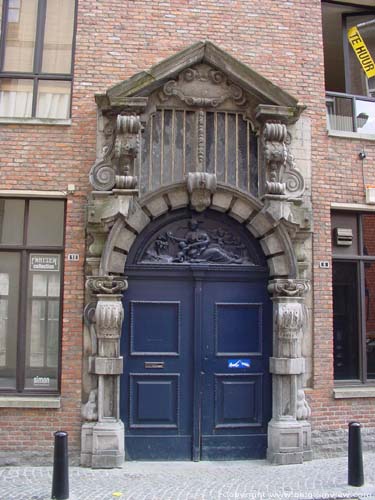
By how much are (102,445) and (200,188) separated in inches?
154

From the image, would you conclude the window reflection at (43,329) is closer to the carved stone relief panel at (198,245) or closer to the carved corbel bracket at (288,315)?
Result: the carved stone relief panel at (198,245)

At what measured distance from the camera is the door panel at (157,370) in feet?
26.8

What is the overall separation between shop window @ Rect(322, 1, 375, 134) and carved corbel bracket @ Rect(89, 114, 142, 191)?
3496mm

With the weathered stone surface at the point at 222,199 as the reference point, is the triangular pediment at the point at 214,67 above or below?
above

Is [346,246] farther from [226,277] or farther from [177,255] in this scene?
[177,255]

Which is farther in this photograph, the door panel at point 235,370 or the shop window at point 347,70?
the shop window at point 347,70

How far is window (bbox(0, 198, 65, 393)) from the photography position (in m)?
8.28

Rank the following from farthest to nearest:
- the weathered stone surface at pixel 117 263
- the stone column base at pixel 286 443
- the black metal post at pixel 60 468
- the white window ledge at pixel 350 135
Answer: the white window ledge at pixel 350 135 < the weathered stone surface at pixel 117 263 < the stone column base at pixel 286 443 < the black metal post at pixel 60 468

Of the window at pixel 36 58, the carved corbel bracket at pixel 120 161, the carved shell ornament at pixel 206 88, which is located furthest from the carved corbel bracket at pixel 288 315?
the window at pixel 36 58

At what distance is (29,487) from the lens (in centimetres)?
688

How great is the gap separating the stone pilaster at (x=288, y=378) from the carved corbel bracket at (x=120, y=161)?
2721 millimetres

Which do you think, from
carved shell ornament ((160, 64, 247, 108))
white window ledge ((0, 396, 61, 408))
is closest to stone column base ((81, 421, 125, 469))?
white window ledge ((0, 396, 61, 408))

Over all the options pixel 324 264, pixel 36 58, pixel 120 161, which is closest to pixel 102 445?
pixel 120 161

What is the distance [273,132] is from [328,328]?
3.15 meters
